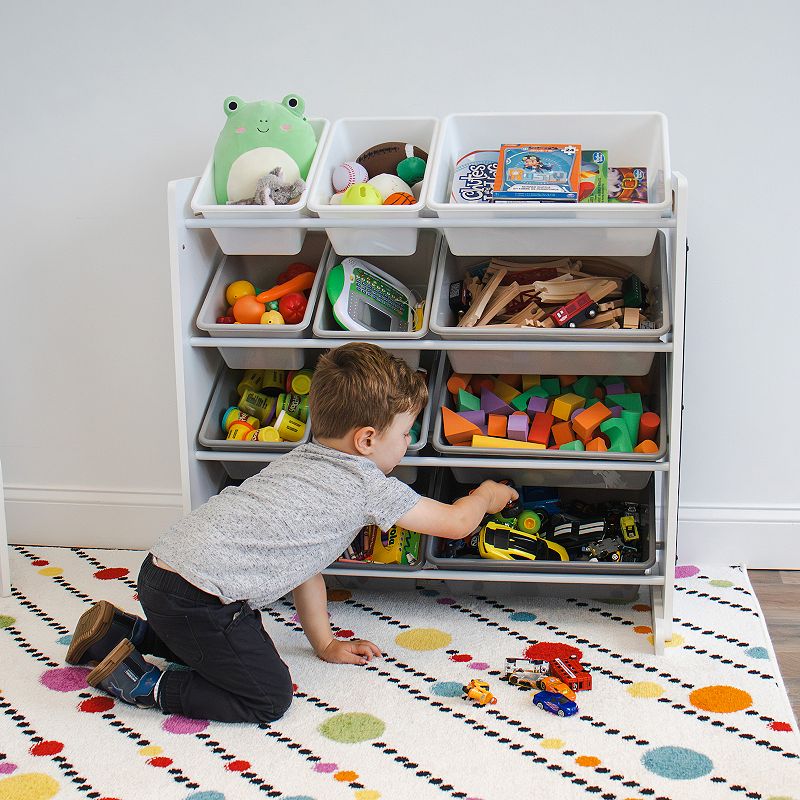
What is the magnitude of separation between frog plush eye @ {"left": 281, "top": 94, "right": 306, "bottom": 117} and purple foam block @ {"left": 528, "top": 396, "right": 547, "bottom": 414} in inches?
28.9

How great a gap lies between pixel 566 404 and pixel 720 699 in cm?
59

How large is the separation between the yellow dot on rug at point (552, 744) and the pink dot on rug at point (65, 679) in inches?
31.0

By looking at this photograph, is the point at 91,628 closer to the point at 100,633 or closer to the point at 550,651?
the point at 100,633

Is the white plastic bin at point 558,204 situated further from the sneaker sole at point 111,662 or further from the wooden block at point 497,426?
the sneaker sole at point 111,662

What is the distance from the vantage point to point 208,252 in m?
1.94

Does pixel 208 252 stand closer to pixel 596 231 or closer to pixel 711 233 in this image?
pixel 596 231

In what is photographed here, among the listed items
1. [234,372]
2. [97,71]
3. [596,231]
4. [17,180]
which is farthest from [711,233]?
[17,180]

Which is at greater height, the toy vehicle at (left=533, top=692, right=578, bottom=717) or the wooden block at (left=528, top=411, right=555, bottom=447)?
the wooden block at (left=528, top=411, right=555, bottom=447)

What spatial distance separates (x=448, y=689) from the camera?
5.38ft

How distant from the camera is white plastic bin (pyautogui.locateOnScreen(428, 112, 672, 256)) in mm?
1675

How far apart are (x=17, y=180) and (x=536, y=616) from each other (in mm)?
1499

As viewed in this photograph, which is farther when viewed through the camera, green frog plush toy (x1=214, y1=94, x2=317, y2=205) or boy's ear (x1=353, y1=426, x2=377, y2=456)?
green frog plush toy (x1=214, y1=94, x2=317, y2=205)

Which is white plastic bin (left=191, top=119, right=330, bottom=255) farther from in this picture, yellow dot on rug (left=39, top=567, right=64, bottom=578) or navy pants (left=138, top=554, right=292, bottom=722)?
yellow dot on rug (left=39, top=567, right=64, bottom=578)

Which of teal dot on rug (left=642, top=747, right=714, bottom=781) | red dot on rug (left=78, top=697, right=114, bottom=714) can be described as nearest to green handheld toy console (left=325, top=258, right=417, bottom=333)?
red dot on rug (left=78, top=697, right=114, bottom=714)
